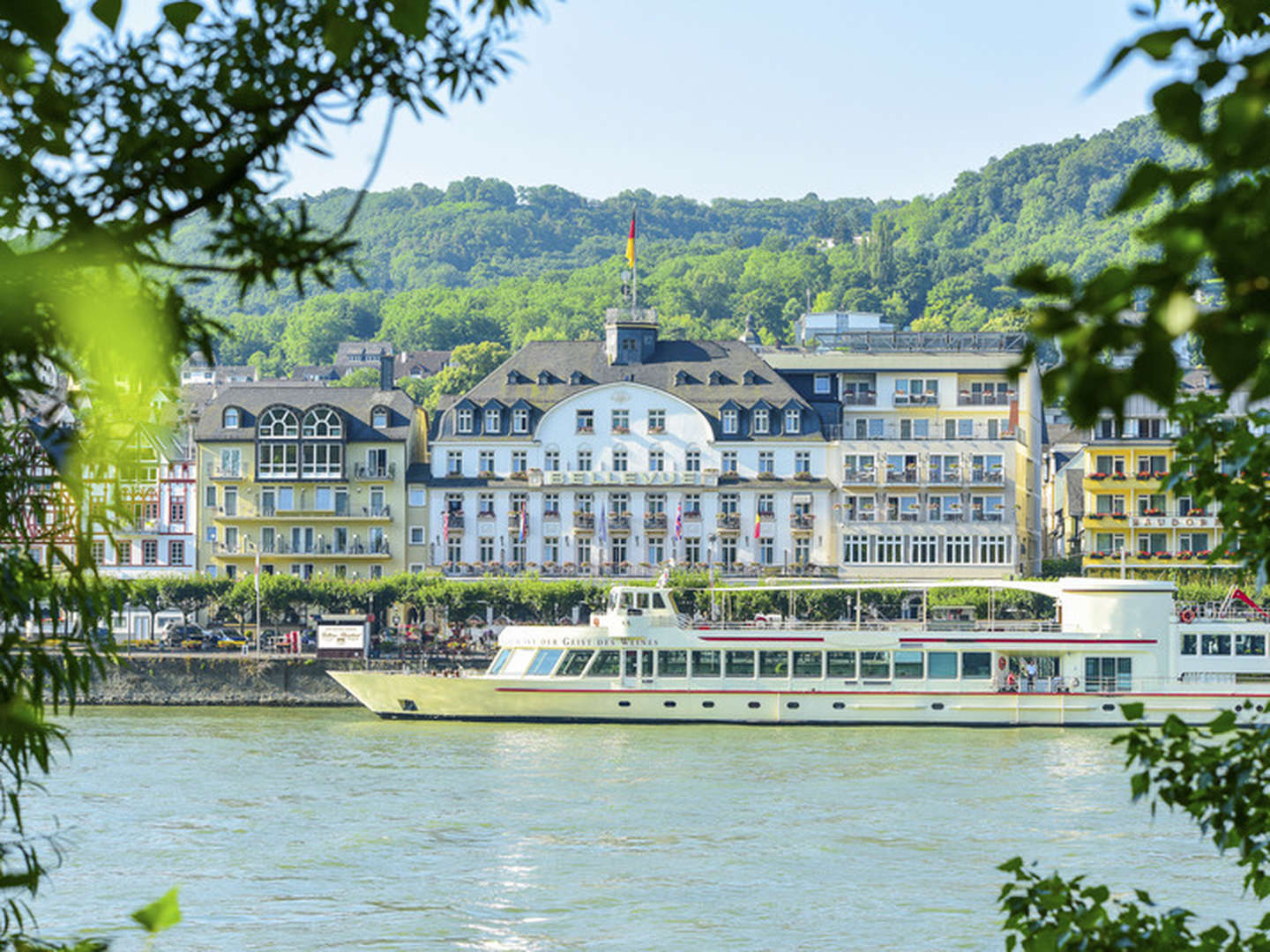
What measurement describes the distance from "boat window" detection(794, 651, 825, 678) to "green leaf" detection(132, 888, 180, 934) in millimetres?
46064

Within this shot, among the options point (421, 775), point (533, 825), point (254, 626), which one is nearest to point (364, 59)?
point (533, 825)

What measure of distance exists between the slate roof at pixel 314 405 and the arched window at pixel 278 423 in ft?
0.98

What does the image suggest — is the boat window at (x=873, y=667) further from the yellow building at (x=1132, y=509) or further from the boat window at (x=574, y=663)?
the yellow building at (x=1132, y=509)

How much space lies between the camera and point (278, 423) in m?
69.0

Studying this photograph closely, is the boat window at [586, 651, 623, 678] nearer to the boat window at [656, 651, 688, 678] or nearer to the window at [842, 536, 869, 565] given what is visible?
the boat window at [656, 651, 688, 678]

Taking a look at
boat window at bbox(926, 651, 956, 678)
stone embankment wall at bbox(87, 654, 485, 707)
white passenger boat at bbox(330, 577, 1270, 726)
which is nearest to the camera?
white passenger boat at bbox(330, 577, 1270, 726)

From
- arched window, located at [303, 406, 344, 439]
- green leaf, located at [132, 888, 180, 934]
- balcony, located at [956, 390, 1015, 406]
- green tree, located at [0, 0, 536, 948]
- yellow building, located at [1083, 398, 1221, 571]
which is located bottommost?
green leaf, located at [132, 888, 180, 934]

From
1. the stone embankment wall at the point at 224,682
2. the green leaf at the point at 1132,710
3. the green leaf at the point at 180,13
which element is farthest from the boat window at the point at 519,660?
the green leaf at the point at 180,13

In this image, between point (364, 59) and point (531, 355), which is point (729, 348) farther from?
point (364, 59)

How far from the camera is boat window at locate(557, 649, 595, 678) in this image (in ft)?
159

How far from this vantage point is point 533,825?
28688mm

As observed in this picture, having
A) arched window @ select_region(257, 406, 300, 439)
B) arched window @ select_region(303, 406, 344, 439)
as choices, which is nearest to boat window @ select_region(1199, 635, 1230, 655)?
arched window @ select_region(303, 406, 344, 439)

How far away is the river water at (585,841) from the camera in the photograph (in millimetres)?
21094

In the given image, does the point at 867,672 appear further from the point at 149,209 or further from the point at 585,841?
the point at 149,209
